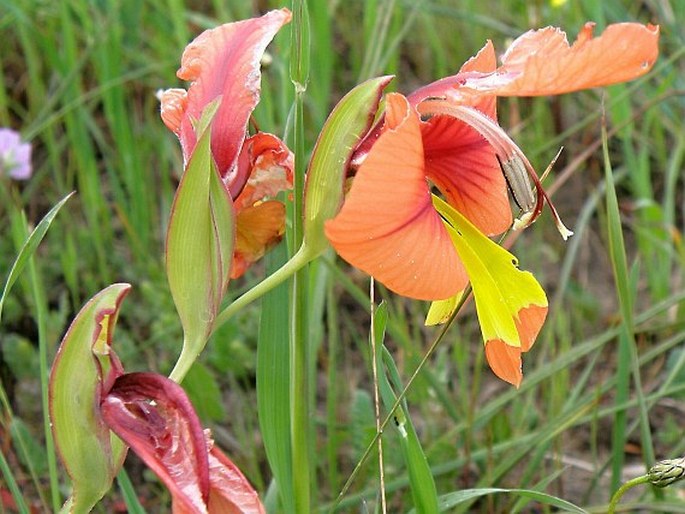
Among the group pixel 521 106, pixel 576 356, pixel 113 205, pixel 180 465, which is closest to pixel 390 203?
pixel 180 465

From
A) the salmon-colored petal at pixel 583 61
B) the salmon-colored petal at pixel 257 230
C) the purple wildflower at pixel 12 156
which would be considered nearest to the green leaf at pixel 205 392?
the purple wildflower at pixel 12 156

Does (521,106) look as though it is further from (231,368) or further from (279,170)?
(279,170)

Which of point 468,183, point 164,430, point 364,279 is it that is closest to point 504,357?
point 468,183

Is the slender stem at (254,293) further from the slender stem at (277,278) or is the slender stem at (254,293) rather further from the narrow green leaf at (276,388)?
the narrow green leaf at (276,388)

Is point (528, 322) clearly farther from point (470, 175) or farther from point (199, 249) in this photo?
point (199, 249)

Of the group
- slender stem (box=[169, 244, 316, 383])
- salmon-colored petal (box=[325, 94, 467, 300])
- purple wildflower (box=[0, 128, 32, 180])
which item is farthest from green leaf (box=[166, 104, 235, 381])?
purple wildflower (box=[0, 128, 32, 180])

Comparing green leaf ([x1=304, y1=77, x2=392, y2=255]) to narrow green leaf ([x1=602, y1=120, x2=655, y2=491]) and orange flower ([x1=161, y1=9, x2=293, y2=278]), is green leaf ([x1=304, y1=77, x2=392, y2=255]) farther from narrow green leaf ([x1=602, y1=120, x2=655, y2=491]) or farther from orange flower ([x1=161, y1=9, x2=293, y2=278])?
narrow green leaf ([x1=602, y1=120, x2=655, y2=491])
